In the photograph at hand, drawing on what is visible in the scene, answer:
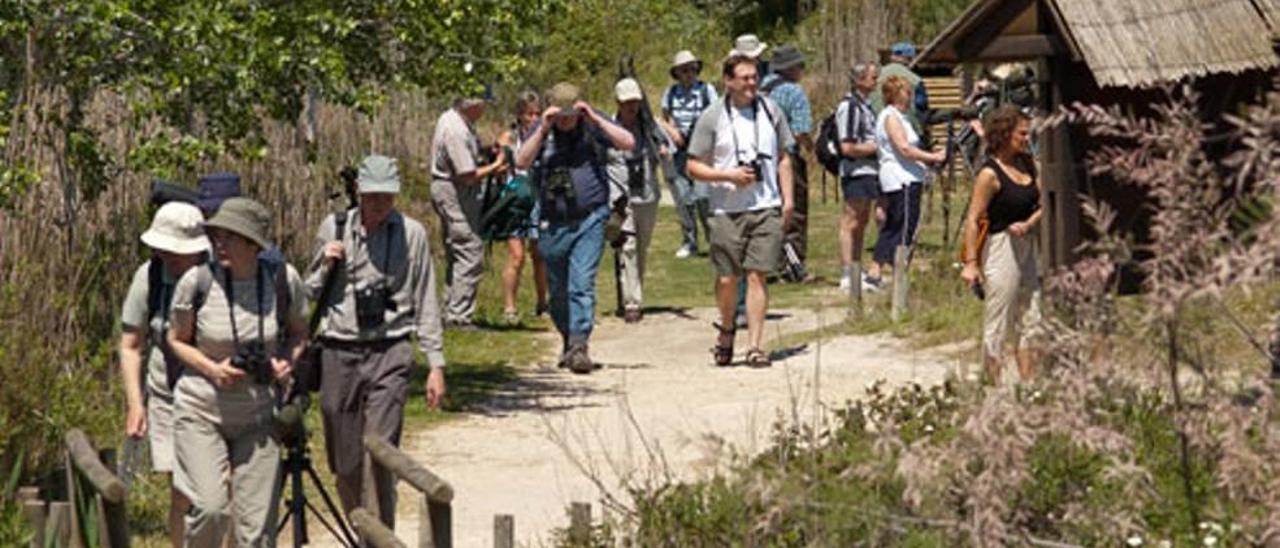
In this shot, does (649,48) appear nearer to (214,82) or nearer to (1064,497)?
(214,82)

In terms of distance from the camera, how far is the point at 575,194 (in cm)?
1591

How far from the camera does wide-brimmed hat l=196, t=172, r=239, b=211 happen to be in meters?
10.4

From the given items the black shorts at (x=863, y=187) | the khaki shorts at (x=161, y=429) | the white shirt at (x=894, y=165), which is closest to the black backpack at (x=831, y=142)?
the black shorts at (x=863, y=187)

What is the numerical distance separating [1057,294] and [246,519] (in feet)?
13.4

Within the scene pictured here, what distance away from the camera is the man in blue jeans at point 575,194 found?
15.9 m

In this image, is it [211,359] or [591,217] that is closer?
[211,359]

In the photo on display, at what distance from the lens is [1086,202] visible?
5879 mm

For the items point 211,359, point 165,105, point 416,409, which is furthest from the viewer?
point 416,409

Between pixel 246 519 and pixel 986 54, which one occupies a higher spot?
pixel 986 54

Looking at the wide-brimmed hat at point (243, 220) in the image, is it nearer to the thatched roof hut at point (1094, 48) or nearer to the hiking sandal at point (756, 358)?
the hiking sandal at point (756, 358)

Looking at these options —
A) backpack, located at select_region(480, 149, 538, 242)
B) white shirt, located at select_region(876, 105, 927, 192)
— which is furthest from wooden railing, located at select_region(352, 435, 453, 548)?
white shirt, located at select_region(876, 105, 927, 192)

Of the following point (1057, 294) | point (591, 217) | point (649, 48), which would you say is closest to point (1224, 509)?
point (1057, 294)

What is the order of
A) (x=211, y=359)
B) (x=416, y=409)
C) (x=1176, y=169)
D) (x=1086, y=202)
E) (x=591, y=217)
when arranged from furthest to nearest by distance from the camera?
(x=591, y=217)
(x=416, y=409)
(x=211, y=359)
(x=1086, y=202)
(x=1176, y=169)

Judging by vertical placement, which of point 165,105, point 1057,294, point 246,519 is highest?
point 165,105
